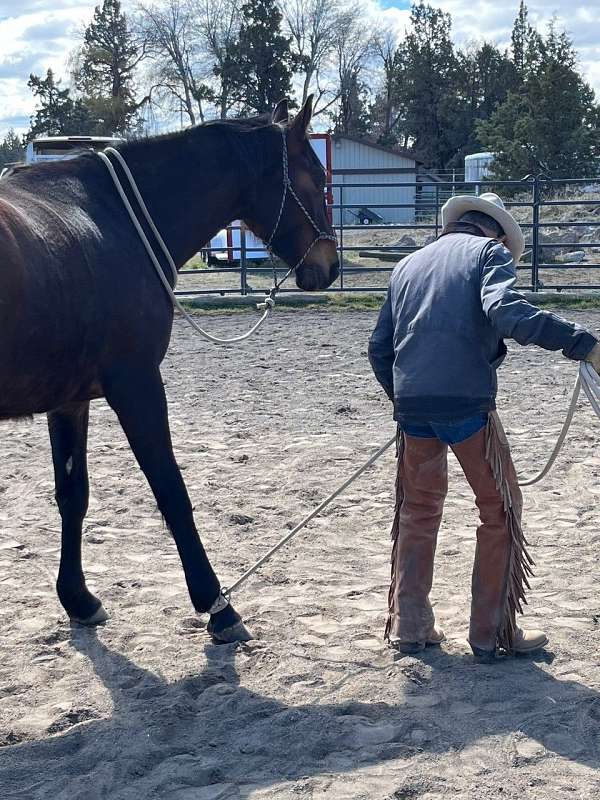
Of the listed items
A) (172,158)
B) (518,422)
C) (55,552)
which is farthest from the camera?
(518,422)

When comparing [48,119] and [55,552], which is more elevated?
[48,119]

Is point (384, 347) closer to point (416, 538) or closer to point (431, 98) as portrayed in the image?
point (416, 538)

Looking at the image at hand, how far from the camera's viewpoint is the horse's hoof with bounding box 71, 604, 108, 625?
3943 millimetres

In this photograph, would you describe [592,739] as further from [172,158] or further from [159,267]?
[172,158]

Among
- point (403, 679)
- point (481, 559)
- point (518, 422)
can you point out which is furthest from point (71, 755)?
point (518, 422)

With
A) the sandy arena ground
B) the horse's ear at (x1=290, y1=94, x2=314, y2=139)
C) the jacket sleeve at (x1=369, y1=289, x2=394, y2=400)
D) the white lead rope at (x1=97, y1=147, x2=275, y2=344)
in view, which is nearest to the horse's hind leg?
the sandy arena ground

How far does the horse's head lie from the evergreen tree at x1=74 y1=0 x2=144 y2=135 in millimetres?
35720

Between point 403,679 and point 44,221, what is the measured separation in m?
2.15

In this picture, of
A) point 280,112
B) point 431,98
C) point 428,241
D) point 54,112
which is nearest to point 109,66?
point 54,112

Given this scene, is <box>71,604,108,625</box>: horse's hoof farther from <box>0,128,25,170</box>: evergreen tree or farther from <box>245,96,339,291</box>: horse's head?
<box>0,128,25,170</box>: evergreen tree

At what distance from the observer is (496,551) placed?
11.7ft

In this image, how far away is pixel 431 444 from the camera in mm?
3596

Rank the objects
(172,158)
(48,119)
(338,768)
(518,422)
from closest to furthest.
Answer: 1. (338,768)
2. (172,158)
3. (518,422)
4. (48,119)

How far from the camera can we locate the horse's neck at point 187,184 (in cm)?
401
